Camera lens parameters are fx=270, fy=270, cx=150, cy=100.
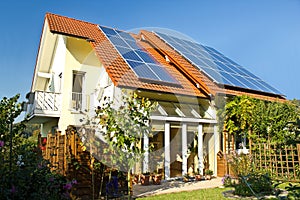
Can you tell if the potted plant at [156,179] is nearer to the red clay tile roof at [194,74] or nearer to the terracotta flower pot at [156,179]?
the terracotta flower pot at [156,179]

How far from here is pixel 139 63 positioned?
16.8 meters

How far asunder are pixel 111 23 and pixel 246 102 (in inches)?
598

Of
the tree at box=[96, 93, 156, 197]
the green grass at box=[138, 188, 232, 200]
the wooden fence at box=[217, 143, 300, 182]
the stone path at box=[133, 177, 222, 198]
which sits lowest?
the stone path at box=[133, 177, 222, 198]

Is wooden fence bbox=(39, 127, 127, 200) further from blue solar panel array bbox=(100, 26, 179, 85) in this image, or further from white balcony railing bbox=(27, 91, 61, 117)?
white balcony railing bbox=(27, 91, 61, 117)

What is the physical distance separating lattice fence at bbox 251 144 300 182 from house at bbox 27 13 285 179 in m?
2.73

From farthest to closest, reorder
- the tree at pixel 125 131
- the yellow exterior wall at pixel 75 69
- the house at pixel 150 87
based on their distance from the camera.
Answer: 1. the yellow exterior wall at pixel 75 69
2. the house at pixel 150 87
3. the tree at pixel 125 131

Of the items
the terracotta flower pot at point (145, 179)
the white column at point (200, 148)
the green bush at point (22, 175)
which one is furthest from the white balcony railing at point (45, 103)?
the white column at point (200, 148)

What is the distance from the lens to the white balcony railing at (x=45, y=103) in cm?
1761

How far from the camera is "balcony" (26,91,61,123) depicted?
17603mm

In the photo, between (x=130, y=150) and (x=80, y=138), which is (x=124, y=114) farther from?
(x=80, y=138)

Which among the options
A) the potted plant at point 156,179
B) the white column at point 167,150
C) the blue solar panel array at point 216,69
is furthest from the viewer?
the blue solar panel array at point 216,69

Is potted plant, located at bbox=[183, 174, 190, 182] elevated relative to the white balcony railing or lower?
lower

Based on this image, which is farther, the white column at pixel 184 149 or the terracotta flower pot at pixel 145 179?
the white column at pixel 184 149

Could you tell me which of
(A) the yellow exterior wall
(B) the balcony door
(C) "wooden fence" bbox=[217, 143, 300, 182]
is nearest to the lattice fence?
(C) "wooden fence" bbox=[217, 143, 300, 182]
